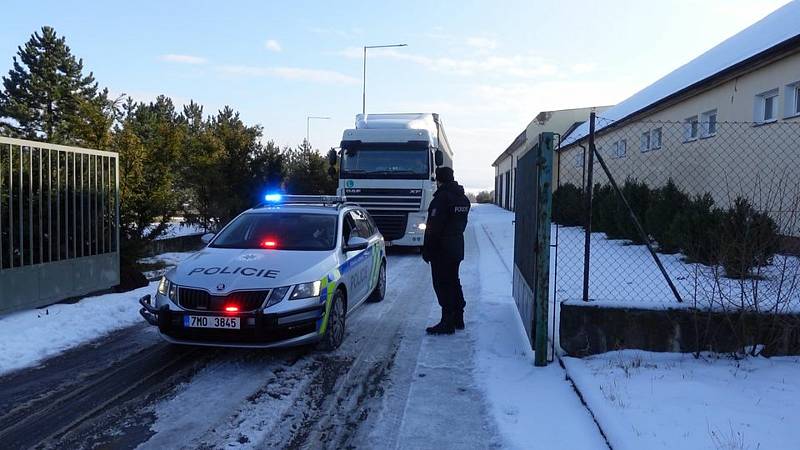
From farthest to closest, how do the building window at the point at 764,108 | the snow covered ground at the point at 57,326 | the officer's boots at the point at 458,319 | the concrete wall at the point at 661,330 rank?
the building window at the point at 764,108, the officer's boots at the point at 458,319, the snow covered ground at the point at 57,326, the concrete wall at the point at 661,330

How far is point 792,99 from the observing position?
Answer: 1095cm

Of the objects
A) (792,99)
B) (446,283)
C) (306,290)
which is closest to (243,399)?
(306,290)

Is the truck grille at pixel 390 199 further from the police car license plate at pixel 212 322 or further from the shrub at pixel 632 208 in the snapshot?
the police car license plate at pixel 212 322

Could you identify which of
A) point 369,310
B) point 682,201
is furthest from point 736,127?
point 369,310

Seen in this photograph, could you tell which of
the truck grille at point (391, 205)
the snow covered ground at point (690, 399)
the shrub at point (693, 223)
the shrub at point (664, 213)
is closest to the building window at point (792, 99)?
the shrub at point (664, 213)

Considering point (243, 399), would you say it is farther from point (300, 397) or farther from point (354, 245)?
point (354, 245)

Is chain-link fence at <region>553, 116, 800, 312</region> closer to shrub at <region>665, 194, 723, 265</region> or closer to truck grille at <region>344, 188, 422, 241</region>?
shrub at <region>665, 194, 723, 265</region>

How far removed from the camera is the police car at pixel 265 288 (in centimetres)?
510

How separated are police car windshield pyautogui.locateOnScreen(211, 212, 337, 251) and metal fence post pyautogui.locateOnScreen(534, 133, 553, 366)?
7.66 feet

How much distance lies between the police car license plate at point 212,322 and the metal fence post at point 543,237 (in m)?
2.72

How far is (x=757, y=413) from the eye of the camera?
395 cm

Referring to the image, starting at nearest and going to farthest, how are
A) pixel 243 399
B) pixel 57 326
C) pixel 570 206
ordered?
pixel 243 399 < pixel 57 326 < pixel 570 206

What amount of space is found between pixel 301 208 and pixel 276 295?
88.1 inches

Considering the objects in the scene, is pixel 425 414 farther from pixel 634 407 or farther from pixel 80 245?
pixel 80 245
